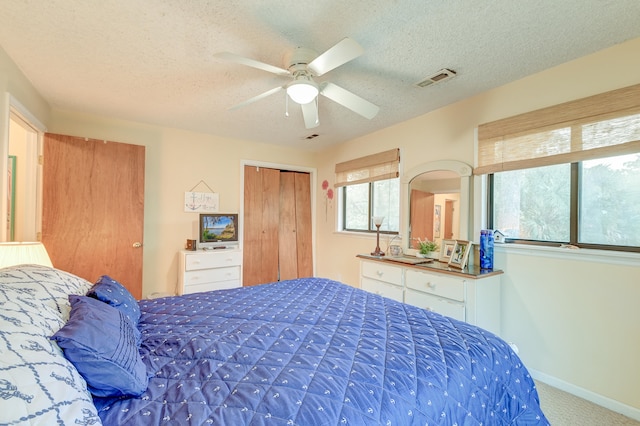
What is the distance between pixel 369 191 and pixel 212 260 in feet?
7.80

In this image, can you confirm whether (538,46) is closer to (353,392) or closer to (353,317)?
(353,317)

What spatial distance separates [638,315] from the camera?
1.85m

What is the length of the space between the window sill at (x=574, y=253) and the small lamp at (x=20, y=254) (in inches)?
137

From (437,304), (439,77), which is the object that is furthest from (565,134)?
(437,304)

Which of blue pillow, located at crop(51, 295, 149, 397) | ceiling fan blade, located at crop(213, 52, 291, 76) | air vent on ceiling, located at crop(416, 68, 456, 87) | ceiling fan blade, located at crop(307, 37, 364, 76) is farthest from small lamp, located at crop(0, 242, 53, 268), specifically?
air vent on ceiling, located at crop(416, 68, 456, 87)

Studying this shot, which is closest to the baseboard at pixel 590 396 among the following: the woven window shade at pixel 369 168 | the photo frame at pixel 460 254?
the photo frame at pixel 460 254

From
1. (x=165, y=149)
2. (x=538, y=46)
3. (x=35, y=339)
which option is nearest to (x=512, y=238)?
(x=538, y=46)

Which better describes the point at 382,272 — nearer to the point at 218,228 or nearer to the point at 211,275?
the point at 211,275

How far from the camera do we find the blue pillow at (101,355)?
0.87m

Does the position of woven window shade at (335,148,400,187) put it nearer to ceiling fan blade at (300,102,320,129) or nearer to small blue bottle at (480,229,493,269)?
small blue bottle at (480,229,493,269)

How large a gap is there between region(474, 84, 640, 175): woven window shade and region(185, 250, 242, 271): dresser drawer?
10.1 feet

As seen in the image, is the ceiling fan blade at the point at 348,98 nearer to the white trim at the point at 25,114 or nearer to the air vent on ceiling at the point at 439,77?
the air vent on ceiling at the point at 439,77

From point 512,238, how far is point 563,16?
1.68 m

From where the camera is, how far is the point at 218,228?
3.93 m
